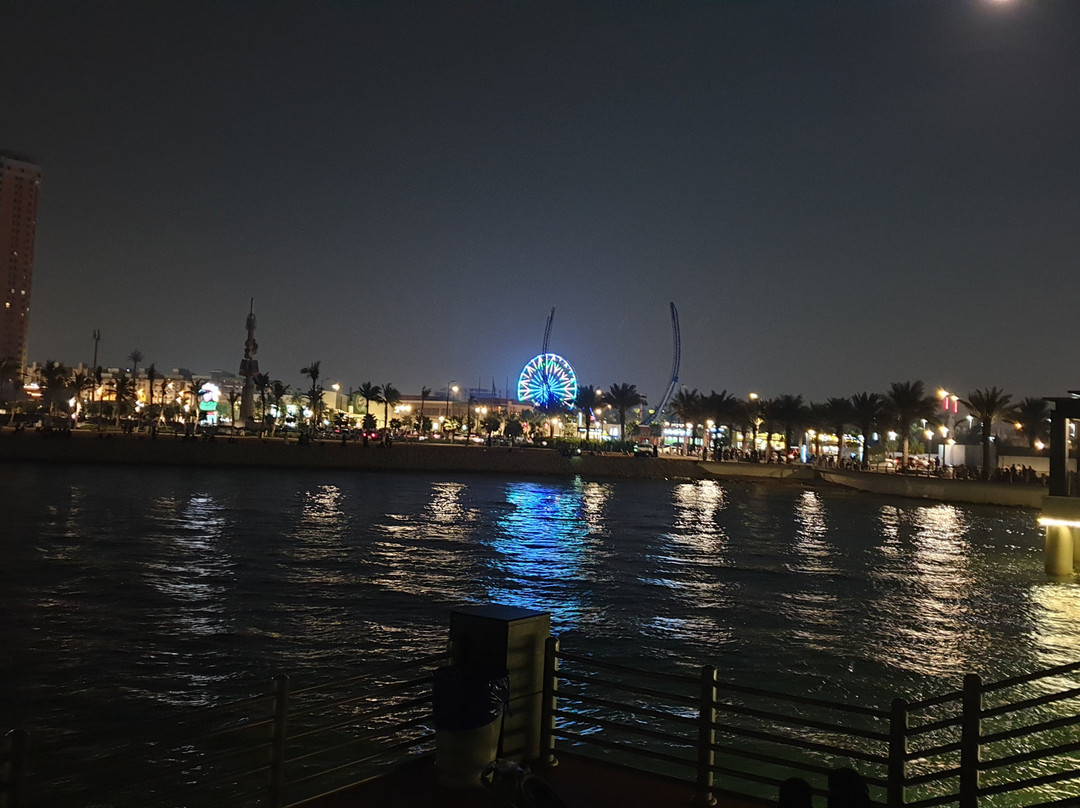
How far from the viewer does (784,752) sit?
38.9 ft

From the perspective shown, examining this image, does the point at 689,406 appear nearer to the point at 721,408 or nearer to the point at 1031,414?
the point at 721,408

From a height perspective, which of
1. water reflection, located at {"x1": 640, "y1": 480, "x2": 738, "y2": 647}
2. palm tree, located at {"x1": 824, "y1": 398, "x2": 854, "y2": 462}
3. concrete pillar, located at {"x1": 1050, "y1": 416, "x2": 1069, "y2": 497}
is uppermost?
palm tree, located at {"x1": 824, "y1": 398, "x2": 854, "y2": 462}

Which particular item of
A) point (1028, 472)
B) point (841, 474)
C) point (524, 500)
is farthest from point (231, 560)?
point (841, 474)

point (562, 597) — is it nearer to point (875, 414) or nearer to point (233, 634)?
point (233, 634)

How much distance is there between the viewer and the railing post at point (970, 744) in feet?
20.5

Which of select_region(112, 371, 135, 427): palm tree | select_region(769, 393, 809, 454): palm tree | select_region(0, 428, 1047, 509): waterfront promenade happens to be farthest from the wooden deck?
select_region(112, 371, 135, 427): palm tree

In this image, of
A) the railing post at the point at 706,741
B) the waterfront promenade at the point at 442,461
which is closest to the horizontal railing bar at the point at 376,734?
the railing post at the point at 706,741

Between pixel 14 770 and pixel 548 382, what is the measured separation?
9899 centimetres

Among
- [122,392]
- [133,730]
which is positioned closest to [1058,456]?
[133,730]

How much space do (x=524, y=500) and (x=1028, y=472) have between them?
39395 mm

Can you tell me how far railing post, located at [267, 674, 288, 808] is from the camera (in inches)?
238

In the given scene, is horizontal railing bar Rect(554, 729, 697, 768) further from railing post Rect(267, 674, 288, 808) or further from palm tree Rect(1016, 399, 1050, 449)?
palm tree Rect(1016, 399, 1050, 449)

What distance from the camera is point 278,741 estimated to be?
20.1 ft

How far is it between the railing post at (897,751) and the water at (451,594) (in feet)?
27.8
